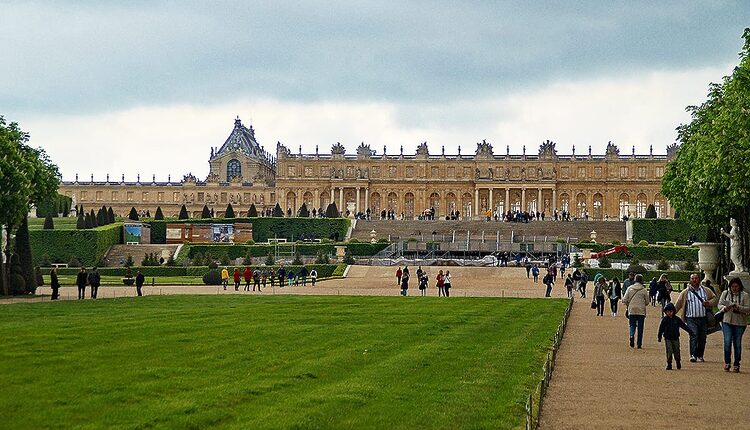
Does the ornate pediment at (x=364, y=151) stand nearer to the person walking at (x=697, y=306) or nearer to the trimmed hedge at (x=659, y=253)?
the trimmed hedge at (x=659, y=253)

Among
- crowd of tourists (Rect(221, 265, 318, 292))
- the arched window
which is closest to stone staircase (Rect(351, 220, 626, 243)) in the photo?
crowd of tourists (Rect(221, 265, 318, 292))

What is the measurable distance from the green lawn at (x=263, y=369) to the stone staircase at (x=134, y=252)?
4145 cm

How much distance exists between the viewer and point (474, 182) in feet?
370

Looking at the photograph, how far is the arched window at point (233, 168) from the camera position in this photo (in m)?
132

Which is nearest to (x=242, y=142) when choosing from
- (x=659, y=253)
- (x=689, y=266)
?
(x=659, y=253)

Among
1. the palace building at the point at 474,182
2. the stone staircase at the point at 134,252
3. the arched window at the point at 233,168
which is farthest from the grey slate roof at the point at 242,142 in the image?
the stone staircase at the point at 134,252

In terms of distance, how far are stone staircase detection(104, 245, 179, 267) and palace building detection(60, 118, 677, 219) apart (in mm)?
43423

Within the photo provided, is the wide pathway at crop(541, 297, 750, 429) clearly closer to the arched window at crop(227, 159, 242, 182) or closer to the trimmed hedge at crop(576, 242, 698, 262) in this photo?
the trimmed hedge at crop(576, 242, 698, 262)

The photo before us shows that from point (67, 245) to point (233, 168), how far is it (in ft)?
223

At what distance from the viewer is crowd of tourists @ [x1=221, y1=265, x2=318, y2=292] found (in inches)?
1631

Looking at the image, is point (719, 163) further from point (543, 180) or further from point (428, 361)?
point (543, 180)

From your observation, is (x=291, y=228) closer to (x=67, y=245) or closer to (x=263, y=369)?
(x=67, y=245)

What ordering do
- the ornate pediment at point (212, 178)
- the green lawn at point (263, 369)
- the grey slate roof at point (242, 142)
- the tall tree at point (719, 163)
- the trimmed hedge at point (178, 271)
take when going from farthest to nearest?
the grey slate roof at point (242, 142)
the ornate pediment at point (212, 178)
the trimmed hedge at point (178, 271)
the tall tree at point (719, 163)
the green lawn at point (263, 369)

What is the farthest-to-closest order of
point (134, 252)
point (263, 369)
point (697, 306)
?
1. point (134, 252)
2. point (697, 306)
3. point (263, 369)
